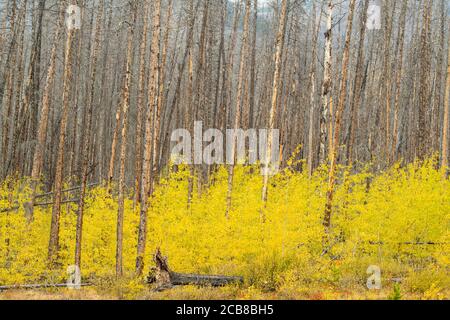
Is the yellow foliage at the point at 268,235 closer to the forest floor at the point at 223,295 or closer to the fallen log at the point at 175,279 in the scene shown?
the fallen log at the point at 175,279

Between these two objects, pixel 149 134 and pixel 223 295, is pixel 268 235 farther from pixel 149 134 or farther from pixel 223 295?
pixel 149 134

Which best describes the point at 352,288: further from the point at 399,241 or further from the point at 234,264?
the point at 399,241

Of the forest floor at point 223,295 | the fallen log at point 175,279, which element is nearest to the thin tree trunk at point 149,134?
the fallen log at point 175,279

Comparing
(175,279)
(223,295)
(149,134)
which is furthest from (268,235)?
(149,134)

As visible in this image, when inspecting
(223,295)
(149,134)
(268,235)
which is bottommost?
(223,295)

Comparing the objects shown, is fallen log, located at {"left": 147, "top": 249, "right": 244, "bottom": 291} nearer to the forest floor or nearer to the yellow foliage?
the forest floor

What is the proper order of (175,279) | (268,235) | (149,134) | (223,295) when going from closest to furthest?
(223,295) < (175,279) < (149,134) < (268,235)

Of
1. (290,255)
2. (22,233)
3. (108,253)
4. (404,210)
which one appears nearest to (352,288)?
(290,255)

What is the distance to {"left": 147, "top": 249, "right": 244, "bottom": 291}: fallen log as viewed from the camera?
9891mm

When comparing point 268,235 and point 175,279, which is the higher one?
point 268,235

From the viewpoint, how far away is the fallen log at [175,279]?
32.4 ft

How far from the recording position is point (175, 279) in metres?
10.0

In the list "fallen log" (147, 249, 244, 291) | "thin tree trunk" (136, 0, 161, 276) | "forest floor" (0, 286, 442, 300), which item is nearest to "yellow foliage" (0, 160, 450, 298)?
"fallen log" (147, 249, 244, 291)
